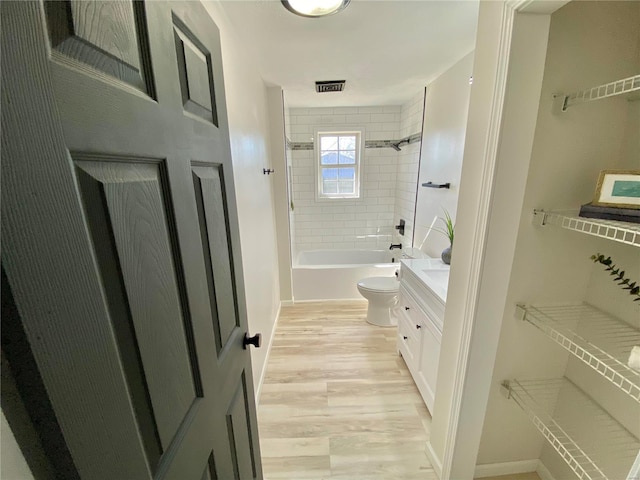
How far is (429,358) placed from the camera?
5.50 ft

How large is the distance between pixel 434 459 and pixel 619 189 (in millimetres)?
1461

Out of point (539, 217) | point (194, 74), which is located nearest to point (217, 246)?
point (194, 74)

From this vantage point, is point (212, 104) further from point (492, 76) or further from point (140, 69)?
point (492, 76)

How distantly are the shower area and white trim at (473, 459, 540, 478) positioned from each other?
76.5 inches

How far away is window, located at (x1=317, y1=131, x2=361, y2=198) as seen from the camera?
3.79 metres

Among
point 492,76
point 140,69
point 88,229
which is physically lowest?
point 88,229

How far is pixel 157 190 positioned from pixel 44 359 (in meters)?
0.31

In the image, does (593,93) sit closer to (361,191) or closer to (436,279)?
(436,279)

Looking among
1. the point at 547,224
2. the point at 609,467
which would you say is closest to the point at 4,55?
the point at 547,224

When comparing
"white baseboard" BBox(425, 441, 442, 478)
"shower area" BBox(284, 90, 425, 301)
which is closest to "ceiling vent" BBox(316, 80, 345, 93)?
"shower area" BBox(284, 90, 425, 301)

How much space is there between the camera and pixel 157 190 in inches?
19.9

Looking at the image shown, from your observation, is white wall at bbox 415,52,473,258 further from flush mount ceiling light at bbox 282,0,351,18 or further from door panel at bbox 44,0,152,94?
door panel at bbox 44,0,152,94

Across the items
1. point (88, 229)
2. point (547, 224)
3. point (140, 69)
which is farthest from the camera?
point (547, 224)

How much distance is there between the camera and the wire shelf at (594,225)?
27.4 inches
